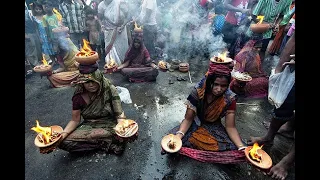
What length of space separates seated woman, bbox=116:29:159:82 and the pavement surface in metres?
0.26

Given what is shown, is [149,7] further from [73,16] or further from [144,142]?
[144,142]

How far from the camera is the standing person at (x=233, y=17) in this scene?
7.03 metres

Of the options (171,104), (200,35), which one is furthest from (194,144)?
(200,35)

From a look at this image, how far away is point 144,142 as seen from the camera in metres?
4.05

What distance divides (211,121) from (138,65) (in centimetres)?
380

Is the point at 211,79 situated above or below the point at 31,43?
above

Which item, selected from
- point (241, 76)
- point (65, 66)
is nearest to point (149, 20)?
point (65, 66)

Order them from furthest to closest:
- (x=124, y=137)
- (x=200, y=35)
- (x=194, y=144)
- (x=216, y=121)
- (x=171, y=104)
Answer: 1. (x=200, y=35)
2. (x=171, y=104)
3. (x=216, y=121)
4. (x=194, y=144)
5. (x=124, y=137)

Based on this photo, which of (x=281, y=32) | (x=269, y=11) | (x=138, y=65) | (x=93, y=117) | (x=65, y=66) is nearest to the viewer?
(x=93, y=117)

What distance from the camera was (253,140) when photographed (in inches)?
154

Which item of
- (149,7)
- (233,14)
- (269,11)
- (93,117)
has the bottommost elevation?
(93,117)

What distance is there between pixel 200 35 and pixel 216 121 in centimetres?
773

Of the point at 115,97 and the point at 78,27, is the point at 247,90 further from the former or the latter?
the point at 78,27

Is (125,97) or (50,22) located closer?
(125,97)
